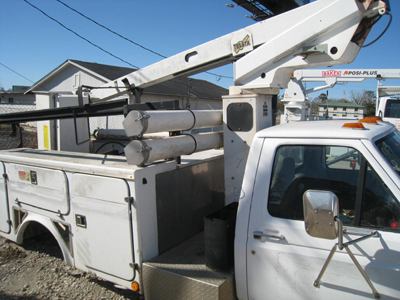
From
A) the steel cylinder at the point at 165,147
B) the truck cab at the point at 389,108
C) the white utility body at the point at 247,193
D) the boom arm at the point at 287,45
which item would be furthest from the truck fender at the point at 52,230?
the truck cab at the point at 389,108

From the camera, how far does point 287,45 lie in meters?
2.79

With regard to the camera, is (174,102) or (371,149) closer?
(371,149)

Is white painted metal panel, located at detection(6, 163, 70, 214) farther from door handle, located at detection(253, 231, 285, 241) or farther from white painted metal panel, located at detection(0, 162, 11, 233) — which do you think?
door handle, located at detection(253, 231, 285, 241)

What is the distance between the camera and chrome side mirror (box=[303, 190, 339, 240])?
5.70 ft

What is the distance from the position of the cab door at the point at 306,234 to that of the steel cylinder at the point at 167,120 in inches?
39.1

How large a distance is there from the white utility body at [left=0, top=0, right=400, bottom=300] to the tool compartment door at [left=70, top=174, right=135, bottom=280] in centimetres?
1

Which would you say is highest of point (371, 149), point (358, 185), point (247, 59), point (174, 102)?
point (247, 59)

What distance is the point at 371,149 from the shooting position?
200 centimetres

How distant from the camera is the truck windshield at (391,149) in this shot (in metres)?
2.13

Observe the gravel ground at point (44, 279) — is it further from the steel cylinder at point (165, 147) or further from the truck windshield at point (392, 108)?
the truck windshield at point (392, 108)

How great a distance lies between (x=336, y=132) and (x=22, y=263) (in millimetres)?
4120

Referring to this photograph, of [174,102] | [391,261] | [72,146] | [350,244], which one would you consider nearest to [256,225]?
[350,244]

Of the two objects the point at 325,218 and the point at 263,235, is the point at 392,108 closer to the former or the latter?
the point at 263,235

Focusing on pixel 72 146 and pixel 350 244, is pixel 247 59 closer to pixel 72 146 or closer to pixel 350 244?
pixel 350 244
